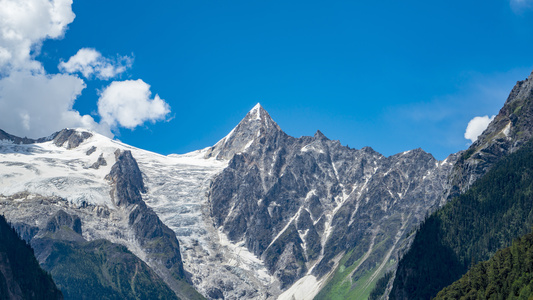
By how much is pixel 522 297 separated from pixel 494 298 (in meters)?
20.5

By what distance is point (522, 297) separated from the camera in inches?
7082

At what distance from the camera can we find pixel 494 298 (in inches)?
7864

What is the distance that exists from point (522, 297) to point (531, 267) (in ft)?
75.4

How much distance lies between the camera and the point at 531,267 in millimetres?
199750

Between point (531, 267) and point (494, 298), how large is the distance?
14752 mm

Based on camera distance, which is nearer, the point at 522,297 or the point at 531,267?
the point at 522,297

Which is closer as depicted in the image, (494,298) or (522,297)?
(522,297)
